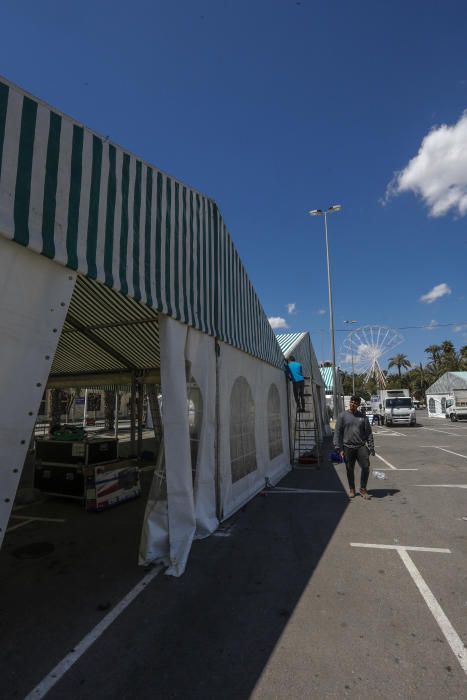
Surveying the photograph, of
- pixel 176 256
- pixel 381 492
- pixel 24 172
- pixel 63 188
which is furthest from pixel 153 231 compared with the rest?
pixel 381 492

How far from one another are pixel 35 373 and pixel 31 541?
3.81 m

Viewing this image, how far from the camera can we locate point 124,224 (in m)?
3.86

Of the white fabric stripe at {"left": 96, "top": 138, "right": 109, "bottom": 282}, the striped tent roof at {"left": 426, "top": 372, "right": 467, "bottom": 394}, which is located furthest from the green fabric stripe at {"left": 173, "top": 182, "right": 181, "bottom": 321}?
the striped tent roof at {"left": 426, "top": 372, "right": 467, "bottom": 394}

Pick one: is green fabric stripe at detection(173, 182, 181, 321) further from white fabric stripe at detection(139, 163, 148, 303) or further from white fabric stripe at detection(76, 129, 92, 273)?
white fabric stripe at detection(76, 129, 92, 273)

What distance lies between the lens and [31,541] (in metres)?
5.17

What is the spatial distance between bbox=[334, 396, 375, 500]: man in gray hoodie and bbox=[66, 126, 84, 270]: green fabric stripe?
590 centimetres

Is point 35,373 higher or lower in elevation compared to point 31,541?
higher

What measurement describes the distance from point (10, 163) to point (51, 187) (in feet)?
1.17

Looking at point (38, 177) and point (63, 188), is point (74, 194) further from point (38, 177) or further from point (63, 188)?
point (38, 177)

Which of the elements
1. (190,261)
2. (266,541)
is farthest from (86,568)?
(190,261)

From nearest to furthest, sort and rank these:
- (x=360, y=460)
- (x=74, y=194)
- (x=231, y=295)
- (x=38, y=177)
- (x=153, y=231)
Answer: (x=38, y=177)
(x=74, y=194)
(x=153, y=231)
(x=231, y=295)
(x=360, y=460)

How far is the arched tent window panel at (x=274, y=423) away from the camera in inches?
355

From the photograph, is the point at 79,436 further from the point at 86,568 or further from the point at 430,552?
the point at 430,552

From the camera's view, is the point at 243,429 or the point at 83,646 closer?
the point at 83,646
